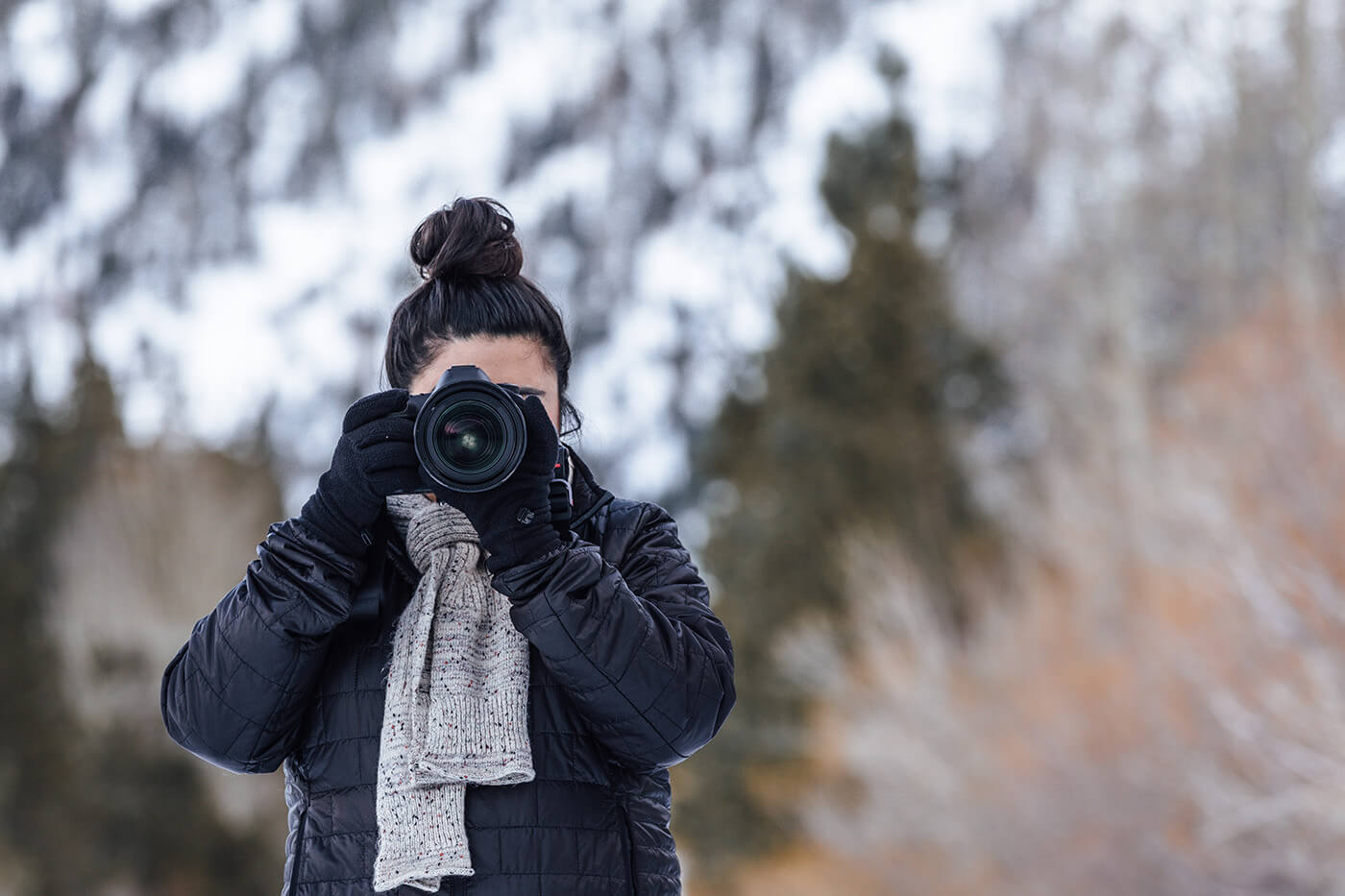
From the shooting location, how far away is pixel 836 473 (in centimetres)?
1662

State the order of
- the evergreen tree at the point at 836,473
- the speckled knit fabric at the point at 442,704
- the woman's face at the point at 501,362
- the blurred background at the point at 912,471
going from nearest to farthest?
the speckled knit fabric at the point at 442,704, the woman's face at the point at 501,362, the blurred background at the point at 912,471, the evergreen tree at the point at 836,473

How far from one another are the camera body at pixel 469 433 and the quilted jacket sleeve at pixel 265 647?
159mm

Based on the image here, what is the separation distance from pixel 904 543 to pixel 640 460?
14097mm

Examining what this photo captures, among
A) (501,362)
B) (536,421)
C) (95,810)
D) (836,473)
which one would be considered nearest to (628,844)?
(536,421)

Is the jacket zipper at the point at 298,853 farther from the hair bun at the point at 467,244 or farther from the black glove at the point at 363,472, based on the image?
the hair bun at the point at 467,244

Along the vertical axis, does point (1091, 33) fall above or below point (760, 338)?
above

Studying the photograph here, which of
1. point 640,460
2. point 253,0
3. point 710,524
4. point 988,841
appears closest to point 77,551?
point 710,524

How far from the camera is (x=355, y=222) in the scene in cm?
3309

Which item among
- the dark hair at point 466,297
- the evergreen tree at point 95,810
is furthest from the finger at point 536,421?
the evergreen tree at point 95,810

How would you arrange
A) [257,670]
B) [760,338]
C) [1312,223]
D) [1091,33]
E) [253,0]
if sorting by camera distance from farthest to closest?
[253,0] → [1091,33] → [760,338] → [1312,223] → [257,670]

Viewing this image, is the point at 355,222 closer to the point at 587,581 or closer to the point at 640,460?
the point at 640,460

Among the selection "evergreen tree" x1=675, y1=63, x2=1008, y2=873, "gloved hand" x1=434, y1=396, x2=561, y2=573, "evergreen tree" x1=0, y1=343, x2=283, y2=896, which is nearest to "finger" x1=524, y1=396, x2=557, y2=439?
"gloved hand" x1=434, y1=396, x2=561, y2=573

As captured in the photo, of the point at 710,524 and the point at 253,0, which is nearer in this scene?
the point at 710,524

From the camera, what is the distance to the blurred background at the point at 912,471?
33.1 ft
